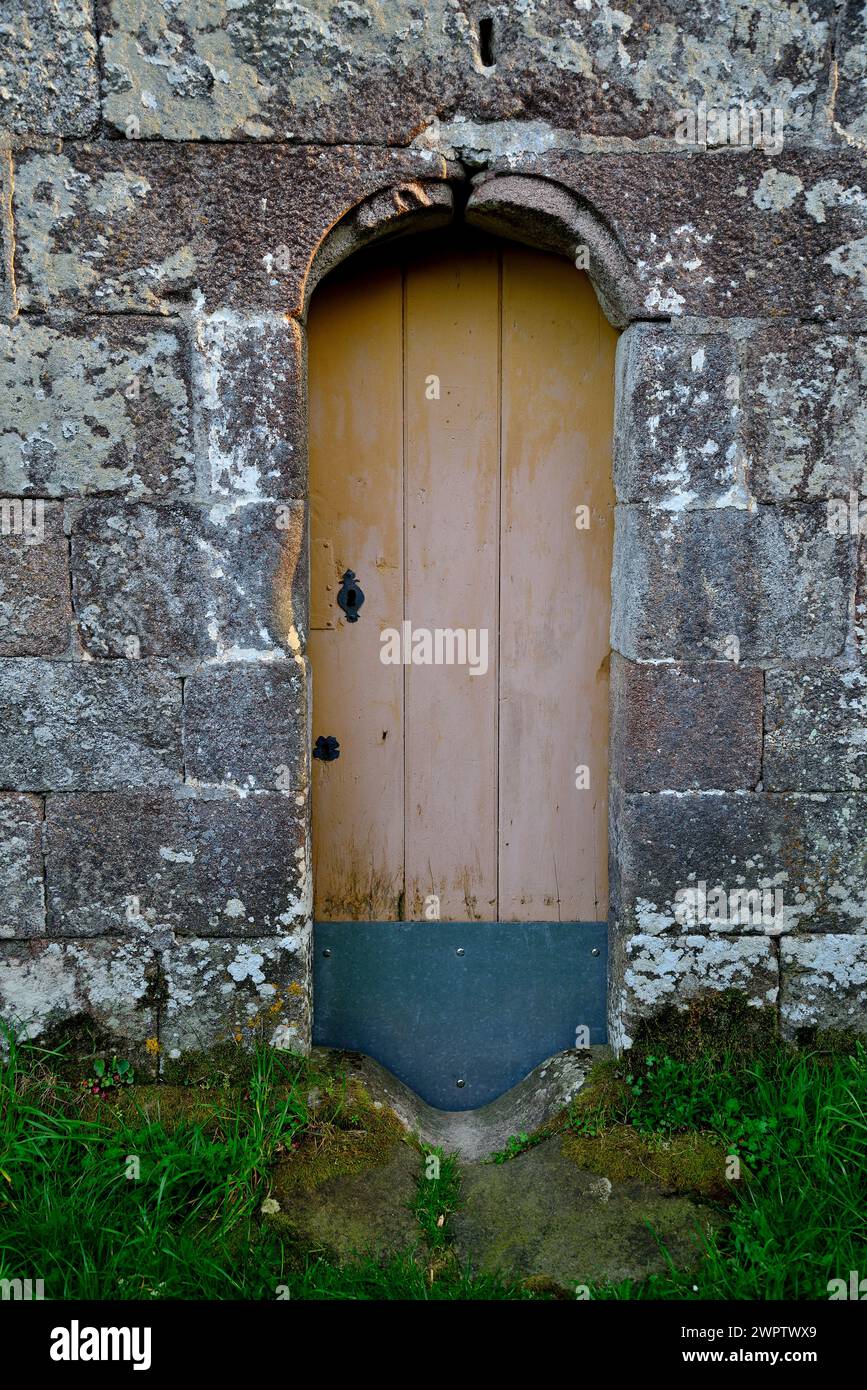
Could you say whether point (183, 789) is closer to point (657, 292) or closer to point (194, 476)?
point (194, 476)

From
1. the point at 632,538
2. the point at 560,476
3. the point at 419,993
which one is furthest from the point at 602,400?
the point at 419,993

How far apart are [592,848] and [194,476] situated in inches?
61.5

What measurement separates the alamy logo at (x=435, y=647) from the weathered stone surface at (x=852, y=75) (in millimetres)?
1573

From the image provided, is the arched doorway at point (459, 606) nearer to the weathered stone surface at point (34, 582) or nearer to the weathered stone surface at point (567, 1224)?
the weathered stone surface at point (567, 1224)

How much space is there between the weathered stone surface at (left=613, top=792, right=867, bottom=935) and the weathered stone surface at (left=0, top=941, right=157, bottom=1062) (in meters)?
1.37

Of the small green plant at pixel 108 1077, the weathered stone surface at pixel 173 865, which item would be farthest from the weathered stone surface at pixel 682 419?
the small green plant at pixel 108 1077

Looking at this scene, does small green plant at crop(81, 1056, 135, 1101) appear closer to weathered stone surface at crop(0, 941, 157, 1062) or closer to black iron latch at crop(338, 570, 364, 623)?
weathered stone surface at crop(0, 941, 157, 1062)

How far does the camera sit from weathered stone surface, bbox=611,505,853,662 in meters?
2.52

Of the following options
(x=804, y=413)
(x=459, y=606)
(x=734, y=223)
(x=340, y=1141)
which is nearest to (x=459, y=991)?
(x=340, y=1141)

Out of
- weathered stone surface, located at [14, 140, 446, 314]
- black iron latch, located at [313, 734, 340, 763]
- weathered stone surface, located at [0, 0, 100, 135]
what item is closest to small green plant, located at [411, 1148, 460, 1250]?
black iron latch, located at [313, 734, 340, 763]

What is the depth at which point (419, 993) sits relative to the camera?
2.91m

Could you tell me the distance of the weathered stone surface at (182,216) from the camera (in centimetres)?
237

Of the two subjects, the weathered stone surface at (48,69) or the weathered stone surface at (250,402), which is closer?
the weathered stone surface at (48,69)

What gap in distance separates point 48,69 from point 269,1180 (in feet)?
9.14
